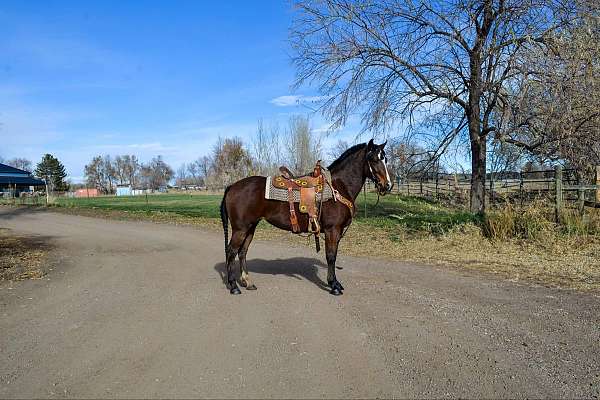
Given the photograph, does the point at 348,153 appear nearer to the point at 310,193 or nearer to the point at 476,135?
the point at 310,193

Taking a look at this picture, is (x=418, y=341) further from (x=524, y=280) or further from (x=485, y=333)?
(x=524, y=280)

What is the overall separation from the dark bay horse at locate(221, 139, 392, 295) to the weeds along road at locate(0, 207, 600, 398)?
760mm

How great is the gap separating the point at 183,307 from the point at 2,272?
491 cm

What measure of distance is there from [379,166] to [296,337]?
3.19m

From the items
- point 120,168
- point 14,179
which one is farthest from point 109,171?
point 14,179

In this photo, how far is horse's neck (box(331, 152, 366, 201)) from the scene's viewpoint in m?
6.74

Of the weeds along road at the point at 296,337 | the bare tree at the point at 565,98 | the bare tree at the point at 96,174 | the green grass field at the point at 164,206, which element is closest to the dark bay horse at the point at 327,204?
the weeds along road at the point at 296,337

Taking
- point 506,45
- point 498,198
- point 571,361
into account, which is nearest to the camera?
point 571,361

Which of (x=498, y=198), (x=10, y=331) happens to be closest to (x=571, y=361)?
(x=10, y=331)

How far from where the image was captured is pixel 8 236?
14312 millimetres

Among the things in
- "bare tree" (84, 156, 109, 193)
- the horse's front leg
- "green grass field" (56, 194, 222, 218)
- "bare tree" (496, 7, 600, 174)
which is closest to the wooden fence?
"bare tree" (496, 7, 600, 174)

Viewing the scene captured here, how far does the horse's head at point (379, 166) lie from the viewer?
6.57m

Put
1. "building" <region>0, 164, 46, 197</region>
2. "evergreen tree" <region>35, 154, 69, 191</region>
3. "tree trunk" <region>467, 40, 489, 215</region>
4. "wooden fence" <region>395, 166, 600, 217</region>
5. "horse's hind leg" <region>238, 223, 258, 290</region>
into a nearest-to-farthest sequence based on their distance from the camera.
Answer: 1. "horse's hind leg" <region>238, 223, 258, 290</region>
2. "wooden fence" <region>395, 166, 600, 217</region>
3. "tree trunk" <region>467, 40, 489, 215</region>
4. "building" <region>0, 164, 46, 197</region>
5. "evergreen tree" <region>35, 154, 69, 191</region>

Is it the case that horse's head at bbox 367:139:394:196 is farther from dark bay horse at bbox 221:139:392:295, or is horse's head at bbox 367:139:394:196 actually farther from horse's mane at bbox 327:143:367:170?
horse's mane at bbox 327:143:367:170
